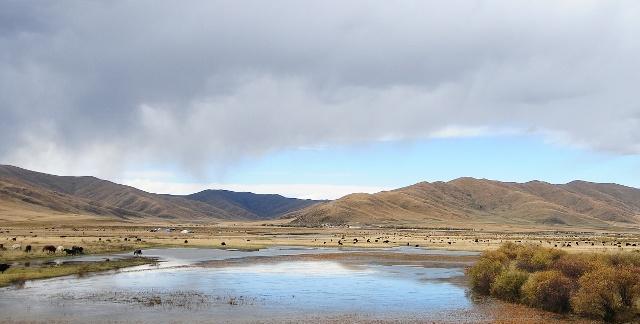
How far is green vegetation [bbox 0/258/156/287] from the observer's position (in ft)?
155

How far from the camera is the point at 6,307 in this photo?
3497 centimetres

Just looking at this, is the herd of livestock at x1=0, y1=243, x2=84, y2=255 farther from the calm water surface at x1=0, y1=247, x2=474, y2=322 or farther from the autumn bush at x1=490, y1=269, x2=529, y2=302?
the autumn bush at x1=490, y1=269, x2=529, y2=302

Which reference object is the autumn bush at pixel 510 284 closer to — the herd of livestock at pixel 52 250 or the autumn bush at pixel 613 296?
the autumn bush at pixel 613 296

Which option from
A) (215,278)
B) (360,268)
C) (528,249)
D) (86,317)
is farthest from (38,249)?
(528,249)

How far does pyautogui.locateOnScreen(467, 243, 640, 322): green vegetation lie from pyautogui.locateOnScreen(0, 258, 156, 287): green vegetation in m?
34.9

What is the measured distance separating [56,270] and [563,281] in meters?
41.9

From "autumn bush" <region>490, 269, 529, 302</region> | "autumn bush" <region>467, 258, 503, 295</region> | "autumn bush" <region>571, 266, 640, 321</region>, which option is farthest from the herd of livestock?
"autumn bush" <region>571, 266, 640, 321</region>

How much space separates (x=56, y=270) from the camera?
2095 inches

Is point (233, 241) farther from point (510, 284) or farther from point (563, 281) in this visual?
point (563, 281)

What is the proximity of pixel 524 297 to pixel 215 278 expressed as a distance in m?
26.6

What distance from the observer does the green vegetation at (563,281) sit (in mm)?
34844

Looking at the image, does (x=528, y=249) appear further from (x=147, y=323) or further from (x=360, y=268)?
(x=147, y=323)

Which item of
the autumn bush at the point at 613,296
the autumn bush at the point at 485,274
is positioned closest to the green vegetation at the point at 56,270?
the autumn bush at the point at 485,274

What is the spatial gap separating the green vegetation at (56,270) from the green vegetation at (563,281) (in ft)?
114
